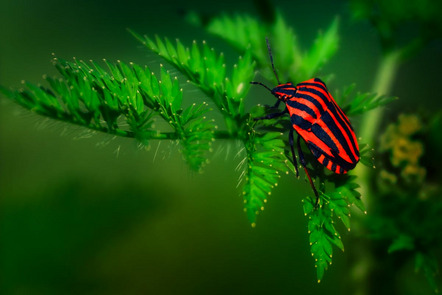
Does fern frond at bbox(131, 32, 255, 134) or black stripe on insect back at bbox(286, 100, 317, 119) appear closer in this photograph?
fern frond at bbox(131, 32, 255, 134)

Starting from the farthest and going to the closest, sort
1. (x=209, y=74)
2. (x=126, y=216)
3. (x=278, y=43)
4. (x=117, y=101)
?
1. (x=126, y=216)
2. (x=278, y=43)
3. (x=209, y=74)
4. (x=117, y=101)

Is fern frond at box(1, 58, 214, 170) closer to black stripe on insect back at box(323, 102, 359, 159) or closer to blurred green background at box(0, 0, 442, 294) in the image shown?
black stripe on insect back at box(323, 102, 359, 159)

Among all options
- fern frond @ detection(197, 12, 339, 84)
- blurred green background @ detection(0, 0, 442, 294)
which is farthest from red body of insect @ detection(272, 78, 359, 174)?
blurred green background @ detection(0, 0, 442, 294)

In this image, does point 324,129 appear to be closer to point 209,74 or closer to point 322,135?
point 322,135

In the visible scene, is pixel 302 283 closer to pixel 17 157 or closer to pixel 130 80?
pixel 130 80

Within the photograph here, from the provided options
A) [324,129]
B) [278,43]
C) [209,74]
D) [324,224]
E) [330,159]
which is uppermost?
→ [278,43]

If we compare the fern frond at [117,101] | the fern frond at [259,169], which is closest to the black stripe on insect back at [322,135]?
the fern frond at [259,169]

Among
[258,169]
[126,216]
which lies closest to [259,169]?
[258,169]
